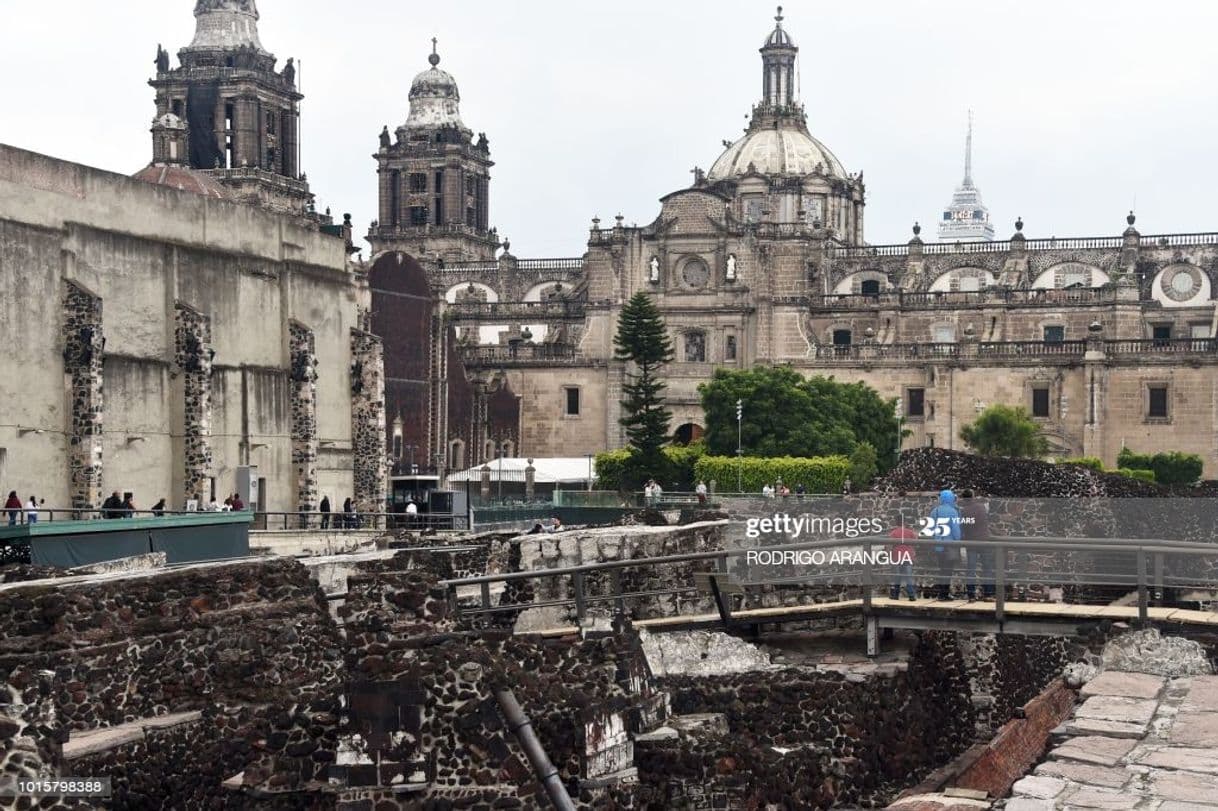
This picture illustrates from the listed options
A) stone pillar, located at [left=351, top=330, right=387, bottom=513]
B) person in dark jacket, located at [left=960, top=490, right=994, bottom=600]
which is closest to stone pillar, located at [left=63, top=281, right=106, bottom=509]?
stone pillar, located at [left=351, top=330, right=387, bottom=513]

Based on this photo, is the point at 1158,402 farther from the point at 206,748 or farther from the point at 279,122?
the point at 206,748

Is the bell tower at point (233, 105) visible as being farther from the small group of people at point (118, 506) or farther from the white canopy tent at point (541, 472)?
the small group of people at point (118, 506)

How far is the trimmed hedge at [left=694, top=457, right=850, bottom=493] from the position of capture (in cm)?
5244

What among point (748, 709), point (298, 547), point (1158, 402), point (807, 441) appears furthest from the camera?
point (1158, 402)

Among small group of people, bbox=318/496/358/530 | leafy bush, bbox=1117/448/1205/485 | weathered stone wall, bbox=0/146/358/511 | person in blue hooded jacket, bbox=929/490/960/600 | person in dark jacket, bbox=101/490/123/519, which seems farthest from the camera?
leafy bush, bbox=1117/448/1205/485

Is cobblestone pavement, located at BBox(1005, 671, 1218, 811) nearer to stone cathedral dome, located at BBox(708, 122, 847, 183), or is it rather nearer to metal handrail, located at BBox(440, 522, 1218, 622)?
metal handrail, located at BBox(440, 522, 1218, 622)

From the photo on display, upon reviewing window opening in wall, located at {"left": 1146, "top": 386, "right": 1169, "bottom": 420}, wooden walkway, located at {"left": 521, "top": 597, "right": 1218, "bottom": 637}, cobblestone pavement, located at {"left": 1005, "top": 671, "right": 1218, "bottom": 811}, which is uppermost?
window opening in wall, located at {"left": 1146, "top": 386, "right": 1169, "bottom": 420}

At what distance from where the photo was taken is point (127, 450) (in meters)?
32.8

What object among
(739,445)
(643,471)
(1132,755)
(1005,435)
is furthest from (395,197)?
(1132,755)

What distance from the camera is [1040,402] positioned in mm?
63562

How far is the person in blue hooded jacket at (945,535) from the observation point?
1617cm

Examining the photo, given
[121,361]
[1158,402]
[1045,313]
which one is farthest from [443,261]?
[121,361]

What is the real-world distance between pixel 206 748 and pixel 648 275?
5558cm

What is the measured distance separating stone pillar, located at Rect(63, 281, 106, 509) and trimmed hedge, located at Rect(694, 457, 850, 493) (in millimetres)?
24464
